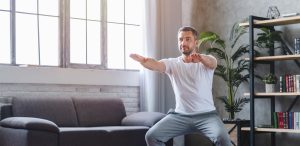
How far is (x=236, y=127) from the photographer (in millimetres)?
Result: 5922

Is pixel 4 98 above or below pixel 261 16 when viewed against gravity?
below

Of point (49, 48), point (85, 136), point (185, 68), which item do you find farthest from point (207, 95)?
point (49, 48)

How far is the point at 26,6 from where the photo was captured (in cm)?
585

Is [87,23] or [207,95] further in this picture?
[87,23]

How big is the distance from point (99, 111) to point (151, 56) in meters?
1.11

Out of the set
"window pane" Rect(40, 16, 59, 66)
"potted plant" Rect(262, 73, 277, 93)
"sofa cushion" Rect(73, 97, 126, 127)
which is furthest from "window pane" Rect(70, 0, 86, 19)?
"potted plant" Rect(262, 73, 277, 93)

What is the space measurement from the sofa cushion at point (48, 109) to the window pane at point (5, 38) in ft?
2.14

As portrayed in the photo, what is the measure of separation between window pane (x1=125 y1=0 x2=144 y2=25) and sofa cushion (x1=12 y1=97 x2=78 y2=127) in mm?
1593

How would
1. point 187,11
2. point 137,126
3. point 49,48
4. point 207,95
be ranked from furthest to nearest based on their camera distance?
point 187,11 < point 49,48 < point 137,126 < point 207,95

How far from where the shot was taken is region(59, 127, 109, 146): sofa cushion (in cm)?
486

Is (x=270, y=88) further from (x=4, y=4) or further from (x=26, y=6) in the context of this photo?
(x=4, y=4)

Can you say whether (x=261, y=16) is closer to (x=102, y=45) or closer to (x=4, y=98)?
(x=102, y=45)

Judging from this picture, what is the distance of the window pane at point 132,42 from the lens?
6.73 m

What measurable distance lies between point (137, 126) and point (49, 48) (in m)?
1.43
